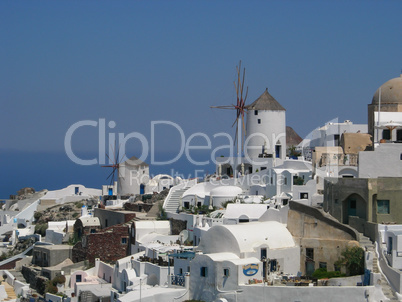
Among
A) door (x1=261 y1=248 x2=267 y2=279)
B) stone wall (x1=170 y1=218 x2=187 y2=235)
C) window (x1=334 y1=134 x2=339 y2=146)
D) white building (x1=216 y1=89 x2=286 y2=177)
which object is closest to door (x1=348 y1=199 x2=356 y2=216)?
door (x1=261 y1=248 x2=267 y2=279)

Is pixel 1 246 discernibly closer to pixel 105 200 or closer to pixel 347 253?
pixel 105 200

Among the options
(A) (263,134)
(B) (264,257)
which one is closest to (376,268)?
(B) (264,257)

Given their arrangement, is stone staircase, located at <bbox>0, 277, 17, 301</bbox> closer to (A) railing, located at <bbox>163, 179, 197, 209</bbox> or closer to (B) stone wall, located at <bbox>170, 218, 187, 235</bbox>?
(B) stone wall, located at <bbox>170, 218, 187, 235</bbox>

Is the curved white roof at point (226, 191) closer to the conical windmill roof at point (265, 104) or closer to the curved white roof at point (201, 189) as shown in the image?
the curved white roof at point (201, 189)

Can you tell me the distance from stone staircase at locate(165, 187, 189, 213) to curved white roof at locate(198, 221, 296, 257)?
1019 centimetres

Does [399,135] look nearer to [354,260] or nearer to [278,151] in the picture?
[278,151]

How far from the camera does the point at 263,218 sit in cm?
3241

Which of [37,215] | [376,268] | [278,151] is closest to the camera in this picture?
[376,268]

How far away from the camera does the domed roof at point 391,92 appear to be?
128ft

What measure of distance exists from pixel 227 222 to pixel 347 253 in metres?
7.57

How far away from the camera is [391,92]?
3912cm

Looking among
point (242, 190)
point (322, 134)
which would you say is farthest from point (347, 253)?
point (322, 134)

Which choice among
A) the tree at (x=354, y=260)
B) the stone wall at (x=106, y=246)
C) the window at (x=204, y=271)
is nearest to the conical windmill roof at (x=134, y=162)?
the stone wall at (x=106, y=246)

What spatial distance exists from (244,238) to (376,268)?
4.58 m
